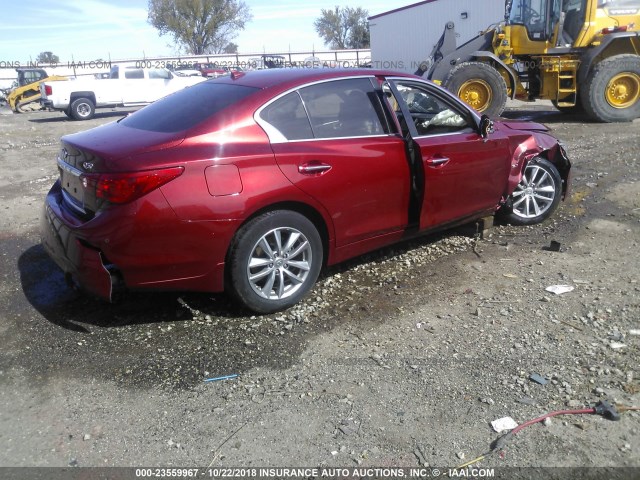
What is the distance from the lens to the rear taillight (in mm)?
3428

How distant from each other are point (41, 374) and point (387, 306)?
2.38 metres

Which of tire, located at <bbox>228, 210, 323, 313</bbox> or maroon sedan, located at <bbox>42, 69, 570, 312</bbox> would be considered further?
tire, located at <bbox>228, 210, 323, 313</bbox>

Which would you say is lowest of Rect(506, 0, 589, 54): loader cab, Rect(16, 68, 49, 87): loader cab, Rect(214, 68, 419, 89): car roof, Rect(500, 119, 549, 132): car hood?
Rect(500, 119, 549, 132): car hood

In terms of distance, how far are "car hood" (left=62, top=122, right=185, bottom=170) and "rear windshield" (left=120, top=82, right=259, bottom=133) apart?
0.10 metres

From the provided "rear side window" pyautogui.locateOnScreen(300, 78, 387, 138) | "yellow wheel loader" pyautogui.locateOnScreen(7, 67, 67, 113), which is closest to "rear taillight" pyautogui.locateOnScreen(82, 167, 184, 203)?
"rear side window" pyautogui.locateOnScreen(300, 78, 387, 138)

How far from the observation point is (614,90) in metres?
13.0

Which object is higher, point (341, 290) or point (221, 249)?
point (221, 249)

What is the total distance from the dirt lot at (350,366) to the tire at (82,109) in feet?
53.9

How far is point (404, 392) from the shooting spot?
3.22 metres

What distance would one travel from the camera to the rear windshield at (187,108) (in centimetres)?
392

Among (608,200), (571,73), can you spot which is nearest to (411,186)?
(608,200)

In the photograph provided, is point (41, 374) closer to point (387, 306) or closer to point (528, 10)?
point (387, 306)

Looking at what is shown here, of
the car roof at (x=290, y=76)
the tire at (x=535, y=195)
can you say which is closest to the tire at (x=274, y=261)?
the car roof at (x=290, y=76)

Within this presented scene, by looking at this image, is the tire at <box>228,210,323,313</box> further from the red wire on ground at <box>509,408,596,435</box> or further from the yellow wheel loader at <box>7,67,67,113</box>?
the yellow wheel loader at <box>7,67,67,113</box>
